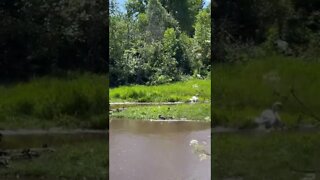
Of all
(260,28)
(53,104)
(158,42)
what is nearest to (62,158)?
(53,104)

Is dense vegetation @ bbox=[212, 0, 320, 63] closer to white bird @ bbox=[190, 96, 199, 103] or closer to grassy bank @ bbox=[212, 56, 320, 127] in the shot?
grassy bank @ bbox=[212, 56, 320, 127]

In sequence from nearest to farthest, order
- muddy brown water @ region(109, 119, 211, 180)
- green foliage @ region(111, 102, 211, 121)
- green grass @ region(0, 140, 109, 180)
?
green grass @ region(0, 140, 109, 180)
muddy brown water @ region(109, 119, 211, 180)
green foliage @ region(111, 102, 211, 121)

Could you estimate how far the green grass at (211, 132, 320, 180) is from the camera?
3904 millimetres

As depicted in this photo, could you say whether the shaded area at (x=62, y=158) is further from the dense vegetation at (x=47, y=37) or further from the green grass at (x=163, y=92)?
the green grass at (x=163, y=92)

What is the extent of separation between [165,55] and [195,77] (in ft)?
2.45

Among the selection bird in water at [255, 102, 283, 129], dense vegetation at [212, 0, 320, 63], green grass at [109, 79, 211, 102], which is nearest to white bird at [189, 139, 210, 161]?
bird in water at [255, 102, 283, 129]

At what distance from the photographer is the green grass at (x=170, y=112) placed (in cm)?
757

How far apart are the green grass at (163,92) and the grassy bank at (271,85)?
4.28 metres

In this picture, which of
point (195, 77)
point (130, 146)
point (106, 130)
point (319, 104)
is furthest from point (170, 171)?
point (195, 77)

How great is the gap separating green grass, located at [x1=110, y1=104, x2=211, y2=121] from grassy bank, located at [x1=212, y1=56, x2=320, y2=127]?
3.28 metres

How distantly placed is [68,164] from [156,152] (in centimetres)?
225

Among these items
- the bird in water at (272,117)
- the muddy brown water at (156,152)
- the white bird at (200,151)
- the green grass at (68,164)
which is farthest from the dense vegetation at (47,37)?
the white bird at (200,151)

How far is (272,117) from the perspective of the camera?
3.91 m

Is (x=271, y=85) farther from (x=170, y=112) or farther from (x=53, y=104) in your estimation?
(x=170, y=112)
